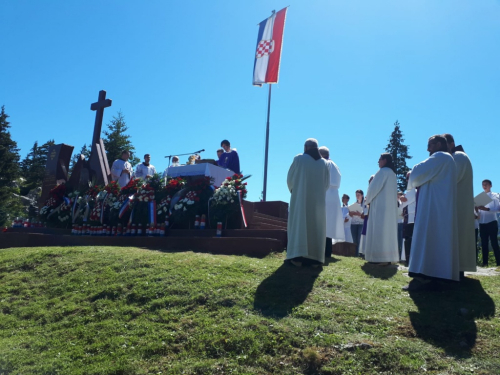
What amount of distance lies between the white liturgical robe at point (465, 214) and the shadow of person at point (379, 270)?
1348 mm

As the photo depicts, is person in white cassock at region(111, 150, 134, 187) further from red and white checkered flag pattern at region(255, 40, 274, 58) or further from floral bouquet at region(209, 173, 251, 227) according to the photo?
red and white checkered flag pattern at region(255, 40, 274, 58)

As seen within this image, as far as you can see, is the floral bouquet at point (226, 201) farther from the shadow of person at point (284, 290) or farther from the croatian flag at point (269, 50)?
the croatian flag at point (269, 50)

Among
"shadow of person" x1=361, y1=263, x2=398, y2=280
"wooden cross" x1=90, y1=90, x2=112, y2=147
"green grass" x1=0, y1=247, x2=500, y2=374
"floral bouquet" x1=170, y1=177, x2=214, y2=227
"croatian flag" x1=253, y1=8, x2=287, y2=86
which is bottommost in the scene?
"green grass" x1=0, y1=247, x2=500, y2=374

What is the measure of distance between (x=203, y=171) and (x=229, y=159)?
1673 millimetres

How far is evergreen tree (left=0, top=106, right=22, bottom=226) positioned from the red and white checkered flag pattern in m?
27.0

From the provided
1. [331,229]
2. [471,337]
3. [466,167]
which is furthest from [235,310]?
[331,229]

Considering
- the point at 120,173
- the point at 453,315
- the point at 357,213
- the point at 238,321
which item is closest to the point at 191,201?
the point at 357,213

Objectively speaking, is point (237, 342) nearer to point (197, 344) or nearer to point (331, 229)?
point (197, 344)

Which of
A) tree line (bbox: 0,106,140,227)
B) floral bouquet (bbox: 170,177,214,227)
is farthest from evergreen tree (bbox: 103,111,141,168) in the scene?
floral bouquet (bbox: 170,177,214,227)

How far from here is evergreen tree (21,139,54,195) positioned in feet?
155

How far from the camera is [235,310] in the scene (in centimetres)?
588

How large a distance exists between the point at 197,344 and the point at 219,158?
10.5 meters

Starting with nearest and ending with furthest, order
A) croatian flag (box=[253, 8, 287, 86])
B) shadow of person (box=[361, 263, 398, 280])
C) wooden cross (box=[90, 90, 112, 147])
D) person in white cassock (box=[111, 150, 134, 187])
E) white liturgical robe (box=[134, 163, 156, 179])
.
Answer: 1. shadow of person (box=[361, 263, 398, 280])
2. white liturgical robe (box=[134, 163, 156, 179])
3. person in white cassock (box=[111, 150, 134, 187])
4. wooden cross (box=[90, 90, 112, 147])
5. croatian flag (box=[253, 8, 287, 86])

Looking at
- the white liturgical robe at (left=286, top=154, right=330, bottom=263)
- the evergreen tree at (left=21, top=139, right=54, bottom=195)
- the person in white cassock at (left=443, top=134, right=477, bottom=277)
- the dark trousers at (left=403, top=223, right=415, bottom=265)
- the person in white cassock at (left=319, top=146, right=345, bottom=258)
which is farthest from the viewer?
the evergreen tree at (left=21, top=139, right=54, bottom=195)
